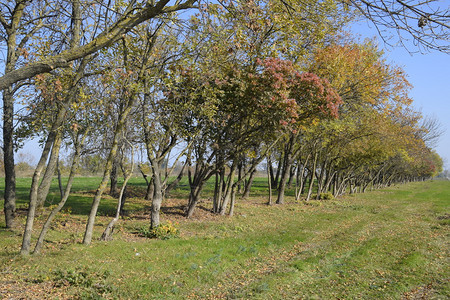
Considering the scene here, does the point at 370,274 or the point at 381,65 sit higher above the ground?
the point at 381,65

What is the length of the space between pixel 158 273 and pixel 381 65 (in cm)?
1866

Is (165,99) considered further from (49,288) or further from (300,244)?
(49,288)

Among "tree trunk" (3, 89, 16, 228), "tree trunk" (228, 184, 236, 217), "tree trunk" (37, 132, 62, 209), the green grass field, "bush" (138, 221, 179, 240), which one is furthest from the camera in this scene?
"tree trunk" (228, 184, 236, 217)

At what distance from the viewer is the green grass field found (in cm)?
721

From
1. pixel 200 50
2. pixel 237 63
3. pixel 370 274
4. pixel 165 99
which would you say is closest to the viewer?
pixel 370 274

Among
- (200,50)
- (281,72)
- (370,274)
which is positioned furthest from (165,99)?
(370,274)

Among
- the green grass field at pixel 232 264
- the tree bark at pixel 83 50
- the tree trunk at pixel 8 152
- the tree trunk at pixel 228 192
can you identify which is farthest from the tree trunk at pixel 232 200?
the tree bark at pixel 83 50

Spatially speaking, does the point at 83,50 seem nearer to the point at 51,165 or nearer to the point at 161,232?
the point at 51,165

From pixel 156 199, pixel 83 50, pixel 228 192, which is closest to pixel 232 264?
pixel 156 199

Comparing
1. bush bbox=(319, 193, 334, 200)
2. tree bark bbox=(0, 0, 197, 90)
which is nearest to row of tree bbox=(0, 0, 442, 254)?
tree bark bbox=(0, 0, 197, 90)

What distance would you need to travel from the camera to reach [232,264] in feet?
30.1

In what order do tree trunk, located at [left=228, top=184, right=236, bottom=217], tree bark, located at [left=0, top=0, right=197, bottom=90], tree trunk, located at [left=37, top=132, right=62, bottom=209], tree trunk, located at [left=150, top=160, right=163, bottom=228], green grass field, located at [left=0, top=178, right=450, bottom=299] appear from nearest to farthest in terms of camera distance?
1. tree bark, located at [left=0, top=0, right=197, bottom=90]
2. green grass field, located at [left=0, top=178, right=450, bottom=299]
3. tree trunk, located at [left=37, top=132, right=62, bottom=209]
4. tree trunk, located at [left=150, top=160, right=163, bottom=228]
5. tree trunk, located at [left=228, top=184, right=236, bottom=217]

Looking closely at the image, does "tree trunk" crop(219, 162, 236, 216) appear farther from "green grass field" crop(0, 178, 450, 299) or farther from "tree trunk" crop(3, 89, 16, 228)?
"tree trunk" crop(3, 89, 16, 228)

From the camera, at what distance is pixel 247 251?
10.5m
